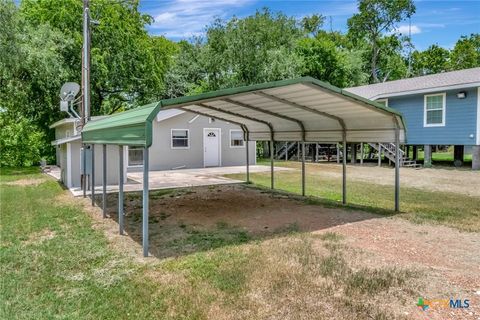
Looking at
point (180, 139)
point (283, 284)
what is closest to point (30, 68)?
point (180, 139)

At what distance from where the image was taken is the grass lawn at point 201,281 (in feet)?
11.2

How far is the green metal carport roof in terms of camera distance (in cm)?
531

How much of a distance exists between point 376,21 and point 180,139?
25.6 metres

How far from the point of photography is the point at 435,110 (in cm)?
1628

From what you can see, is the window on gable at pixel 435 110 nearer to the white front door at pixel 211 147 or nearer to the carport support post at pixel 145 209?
the white front door at pixel 211 147

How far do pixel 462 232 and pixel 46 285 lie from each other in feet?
19.5

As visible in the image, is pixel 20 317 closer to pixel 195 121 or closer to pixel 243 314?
pixel 243 314

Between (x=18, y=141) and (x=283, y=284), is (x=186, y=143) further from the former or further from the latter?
(x=283, y=284)

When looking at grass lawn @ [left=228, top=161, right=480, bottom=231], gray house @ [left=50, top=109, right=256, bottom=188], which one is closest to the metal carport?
grass lawn @ [left=228, top=161, right=480, bottom=231]

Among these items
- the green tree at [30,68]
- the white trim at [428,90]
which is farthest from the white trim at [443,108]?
the green tree at [30,68]

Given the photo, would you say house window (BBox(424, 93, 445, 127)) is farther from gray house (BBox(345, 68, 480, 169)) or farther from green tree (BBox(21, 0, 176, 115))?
green tree (BBox(21, 0, 176, 115))

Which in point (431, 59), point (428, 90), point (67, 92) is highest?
point (431, 59)

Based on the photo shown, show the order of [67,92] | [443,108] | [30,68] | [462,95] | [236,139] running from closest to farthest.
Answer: [67,92] → [462,95] → [443,108] → [30,68] → [236,139]

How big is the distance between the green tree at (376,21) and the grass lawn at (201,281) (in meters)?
33.6
